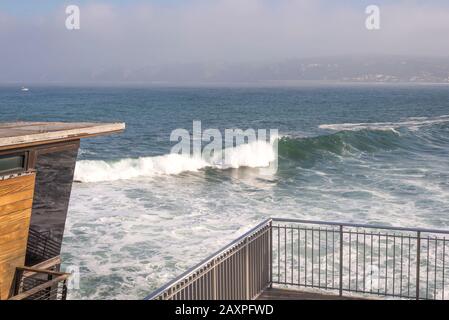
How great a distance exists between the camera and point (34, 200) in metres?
10.1

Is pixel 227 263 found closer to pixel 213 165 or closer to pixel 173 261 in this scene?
pixel 173 261

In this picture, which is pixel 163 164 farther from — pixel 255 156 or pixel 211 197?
pixel 211 197

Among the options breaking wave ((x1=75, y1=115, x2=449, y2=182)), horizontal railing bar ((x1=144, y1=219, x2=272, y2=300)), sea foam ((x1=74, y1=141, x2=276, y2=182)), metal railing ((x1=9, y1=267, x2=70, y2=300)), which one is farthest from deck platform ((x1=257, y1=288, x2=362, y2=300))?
breaking wave ((x1=75, y1=115, x2=449, y2=182))

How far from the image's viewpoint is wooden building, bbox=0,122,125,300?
367 inches

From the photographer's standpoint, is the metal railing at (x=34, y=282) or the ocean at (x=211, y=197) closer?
the metal railing at (x=34, y=282)

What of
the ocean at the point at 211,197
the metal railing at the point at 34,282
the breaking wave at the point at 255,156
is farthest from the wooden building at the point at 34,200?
the breaking wave at the point at 255,156

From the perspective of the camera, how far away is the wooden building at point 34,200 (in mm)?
9312

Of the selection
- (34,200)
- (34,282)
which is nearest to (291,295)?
(34,282)

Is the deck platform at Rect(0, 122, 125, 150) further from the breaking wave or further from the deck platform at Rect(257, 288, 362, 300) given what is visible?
the breaking wave

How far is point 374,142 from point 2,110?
226 ft

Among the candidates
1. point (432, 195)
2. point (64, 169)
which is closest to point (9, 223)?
point (64, 169)

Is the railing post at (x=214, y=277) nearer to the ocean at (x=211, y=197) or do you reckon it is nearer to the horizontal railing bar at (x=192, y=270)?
the horizontal railing bar at (x=192, y=270)

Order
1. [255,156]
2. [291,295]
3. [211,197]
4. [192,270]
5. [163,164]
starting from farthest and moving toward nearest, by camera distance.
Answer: [255,156] → [163,164] → [211,197] → [291,295] → [192,270]

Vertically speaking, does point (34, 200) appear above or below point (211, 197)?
above
